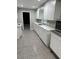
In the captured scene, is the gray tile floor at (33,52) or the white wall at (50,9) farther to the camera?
the white wall at (50,9)

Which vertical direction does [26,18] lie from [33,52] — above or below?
above

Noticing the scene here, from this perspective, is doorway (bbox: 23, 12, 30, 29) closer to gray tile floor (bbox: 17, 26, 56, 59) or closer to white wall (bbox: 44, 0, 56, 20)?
white wall (bbox: 44, 0, 56, 20)

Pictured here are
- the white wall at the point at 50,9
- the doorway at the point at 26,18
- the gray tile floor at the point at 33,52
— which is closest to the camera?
the gray tile floor at the point at 33,52

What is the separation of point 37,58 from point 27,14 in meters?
9.30

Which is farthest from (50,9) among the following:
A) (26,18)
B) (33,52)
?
(26,18)

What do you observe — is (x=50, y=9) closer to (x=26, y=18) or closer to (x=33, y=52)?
(x=33, y=52)

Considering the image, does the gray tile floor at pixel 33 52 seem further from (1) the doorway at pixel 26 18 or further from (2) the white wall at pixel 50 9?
(1) the doorway at pixel 26 18

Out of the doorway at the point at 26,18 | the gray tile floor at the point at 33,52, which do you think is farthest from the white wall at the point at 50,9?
the doorway at the point at 26,18

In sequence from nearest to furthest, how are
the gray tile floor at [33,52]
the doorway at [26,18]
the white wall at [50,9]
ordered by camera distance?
the gray tile floor at [33,52] → the white wall at [50,9] → the doorway at [26,18]
